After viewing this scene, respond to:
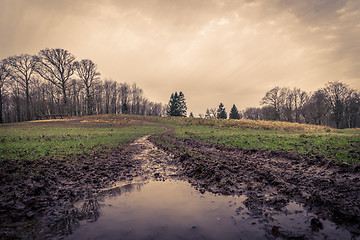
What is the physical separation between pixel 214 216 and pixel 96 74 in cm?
5646

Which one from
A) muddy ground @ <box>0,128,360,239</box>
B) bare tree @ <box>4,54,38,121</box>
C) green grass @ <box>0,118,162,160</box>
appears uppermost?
bare tree @ <box>4,54,38,121</box>

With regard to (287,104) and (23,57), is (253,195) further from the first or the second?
(287,104)

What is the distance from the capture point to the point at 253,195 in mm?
4496

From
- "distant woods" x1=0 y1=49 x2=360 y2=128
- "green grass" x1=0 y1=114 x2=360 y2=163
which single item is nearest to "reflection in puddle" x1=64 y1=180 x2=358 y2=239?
"green grass" x1=0 y1=114 x2=360 y2=163

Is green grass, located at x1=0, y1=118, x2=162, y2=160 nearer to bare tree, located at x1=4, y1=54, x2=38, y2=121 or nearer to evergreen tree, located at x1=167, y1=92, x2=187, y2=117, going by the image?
bare tree, located at x1=4, y1=54, x2=38, y2=121

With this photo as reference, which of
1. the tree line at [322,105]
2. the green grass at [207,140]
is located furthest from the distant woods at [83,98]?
the green grass at [207,140]

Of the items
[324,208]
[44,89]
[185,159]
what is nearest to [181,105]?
[44,89]

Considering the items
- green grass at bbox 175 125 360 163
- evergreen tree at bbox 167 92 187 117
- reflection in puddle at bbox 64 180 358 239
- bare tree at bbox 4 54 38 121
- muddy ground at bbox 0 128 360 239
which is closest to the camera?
reflection in puddle at bbox 64 180 358 239

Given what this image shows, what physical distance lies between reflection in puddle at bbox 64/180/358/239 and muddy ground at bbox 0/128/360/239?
18 cm

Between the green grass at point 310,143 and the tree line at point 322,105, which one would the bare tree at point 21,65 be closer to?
the green grass at point 310,143

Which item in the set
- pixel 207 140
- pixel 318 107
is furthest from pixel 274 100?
pixel 207 140

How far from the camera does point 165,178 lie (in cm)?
623

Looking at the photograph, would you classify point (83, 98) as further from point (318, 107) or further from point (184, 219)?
point (318, 107)

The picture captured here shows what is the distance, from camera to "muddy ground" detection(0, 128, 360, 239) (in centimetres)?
322
